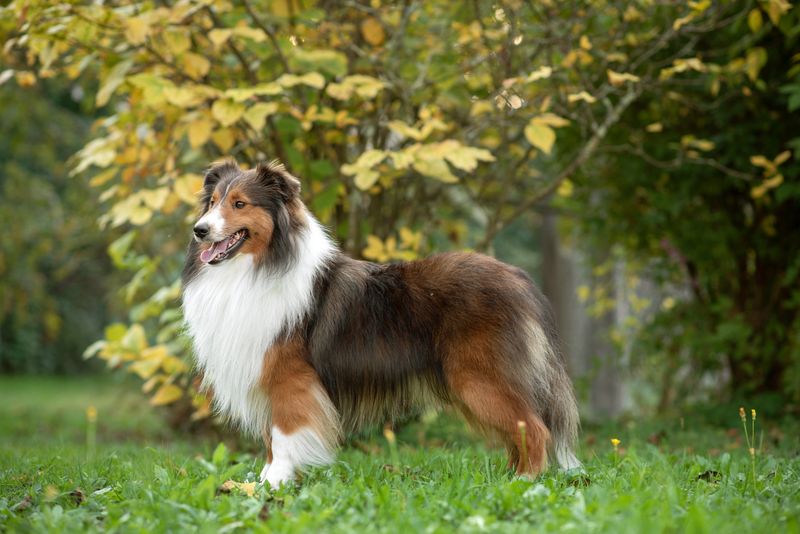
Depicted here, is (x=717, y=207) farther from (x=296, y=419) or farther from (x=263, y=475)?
(x=263, y=475)

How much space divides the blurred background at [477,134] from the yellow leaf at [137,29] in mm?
18

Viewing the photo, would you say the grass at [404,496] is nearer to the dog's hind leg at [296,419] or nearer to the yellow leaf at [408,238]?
the dog's hind leg at [296,419]

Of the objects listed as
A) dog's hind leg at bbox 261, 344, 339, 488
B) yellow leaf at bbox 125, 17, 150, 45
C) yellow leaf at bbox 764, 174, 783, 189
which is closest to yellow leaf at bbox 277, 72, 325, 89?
yellow leaf at bbox 125, 17, 150, 45

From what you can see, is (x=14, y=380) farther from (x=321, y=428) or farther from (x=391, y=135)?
(x=321, y=428)

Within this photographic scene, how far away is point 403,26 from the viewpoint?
19.5 ft

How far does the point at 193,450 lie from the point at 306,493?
3.41 m

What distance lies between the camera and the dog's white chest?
4.16 metres

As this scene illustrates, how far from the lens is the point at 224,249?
4.15m

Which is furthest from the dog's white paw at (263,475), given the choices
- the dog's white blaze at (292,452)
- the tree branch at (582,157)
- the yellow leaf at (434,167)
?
the tree branch at (582,157)

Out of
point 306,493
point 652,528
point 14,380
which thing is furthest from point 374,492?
point 14,380

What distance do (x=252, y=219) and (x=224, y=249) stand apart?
0.71 ft

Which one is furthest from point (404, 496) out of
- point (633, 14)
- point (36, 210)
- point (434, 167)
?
point (36, 210)

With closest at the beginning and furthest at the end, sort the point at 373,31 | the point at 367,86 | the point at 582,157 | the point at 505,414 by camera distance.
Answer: the point at 505,414
the point at 367,86
the point at 373,31
the point at 582,157

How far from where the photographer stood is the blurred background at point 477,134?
17.9 feet
